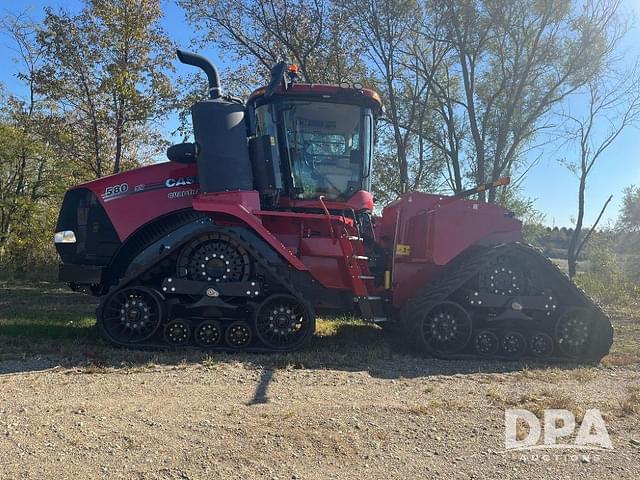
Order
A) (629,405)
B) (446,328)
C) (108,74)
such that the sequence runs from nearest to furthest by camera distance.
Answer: (629,405) < (446,328) < (108,74)

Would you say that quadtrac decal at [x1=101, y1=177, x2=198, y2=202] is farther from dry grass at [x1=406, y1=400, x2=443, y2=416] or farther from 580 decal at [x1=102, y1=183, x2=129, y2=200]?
dry grass at [x1=406, y1=400, x2=443, y2=416]

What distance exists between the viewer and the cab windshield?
22.1 ft

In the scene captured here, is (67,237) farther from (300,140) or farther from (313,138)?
(313,138)

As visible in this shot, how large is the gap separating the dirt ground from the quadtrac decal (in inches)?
69.3

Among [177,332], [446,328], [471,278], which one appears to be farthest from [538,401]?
[177,332]

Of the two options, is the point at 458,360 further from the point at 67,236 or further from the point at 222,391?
the point at 67,236

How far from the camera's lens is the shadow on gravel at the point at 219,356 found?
5465mm

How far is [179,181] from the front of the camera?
6.63 m

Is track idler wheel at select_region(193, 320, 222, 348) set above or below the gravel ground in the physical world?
above

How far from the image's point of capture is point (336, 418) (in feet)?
13.3

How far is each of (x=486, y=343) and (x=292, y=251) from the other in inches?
101

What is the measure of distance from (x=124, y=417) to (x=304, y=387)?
5.28 feet

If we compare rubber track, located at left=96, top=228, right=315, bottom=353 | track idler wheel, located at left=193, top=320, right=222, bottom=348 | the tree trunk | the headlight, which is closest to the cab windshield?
rubber track, located at left=96, top=228, right=315, bottom=353

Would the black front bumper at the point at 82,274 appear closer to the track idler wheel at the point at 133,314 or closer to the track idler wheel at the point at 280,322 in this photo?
the track idler wheel at the point at 133,314
